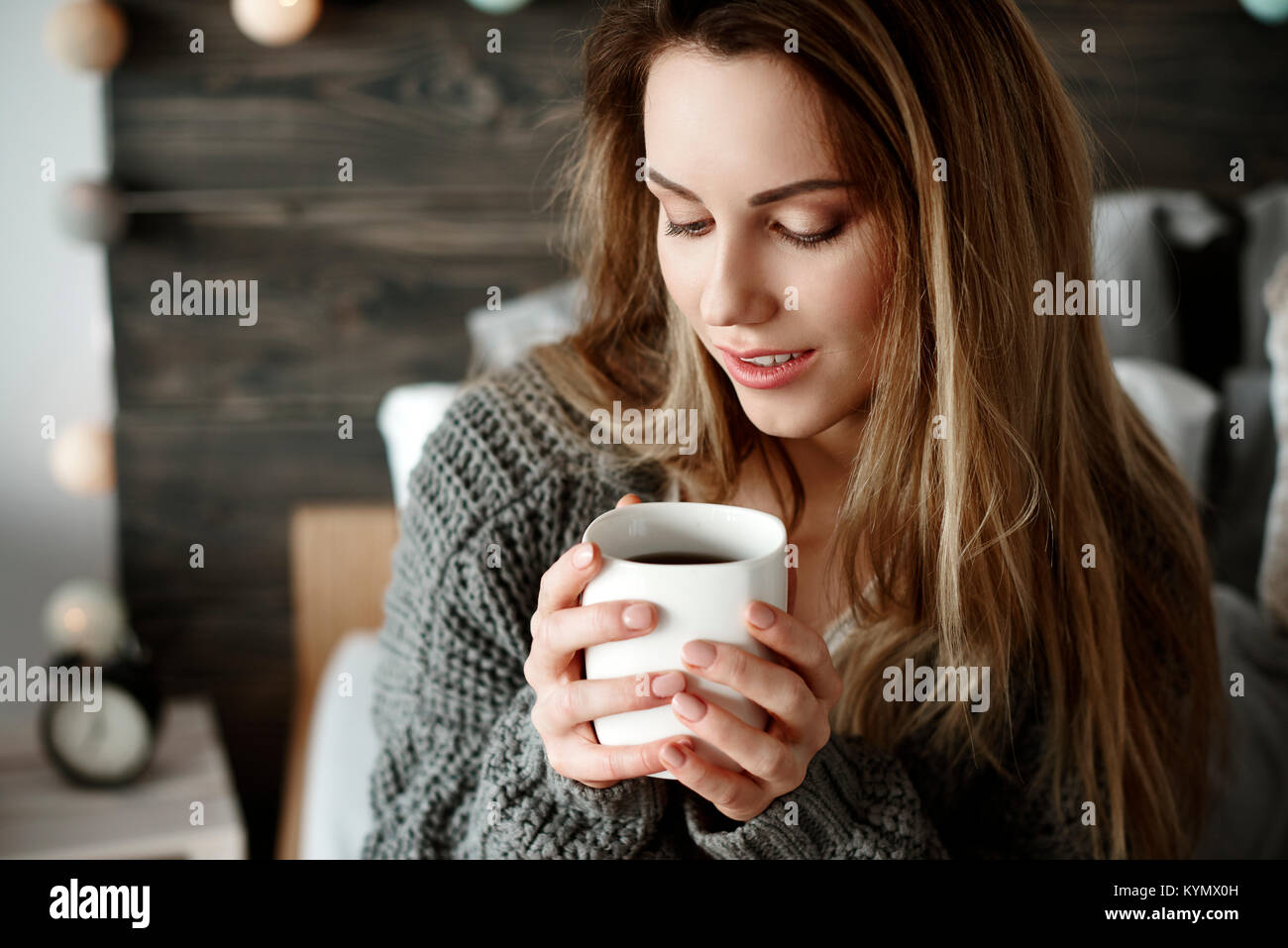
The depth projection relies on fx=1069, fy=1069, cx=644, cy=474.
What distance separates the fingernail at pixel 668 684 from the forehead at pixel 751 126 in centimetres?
25

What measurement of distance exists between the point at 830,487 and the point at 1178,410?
63cm

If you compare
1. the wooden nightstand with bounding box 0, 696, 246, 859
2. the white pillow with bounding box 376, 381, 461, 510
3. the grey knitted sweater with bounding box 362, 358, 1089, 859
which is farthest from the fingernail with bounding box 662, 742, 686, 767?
the wooden nightstand with bounding box 0, 696, 246, 859

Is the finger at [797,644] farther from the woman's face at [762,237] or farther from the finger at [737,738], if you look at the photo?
the woman's face at [762,237]

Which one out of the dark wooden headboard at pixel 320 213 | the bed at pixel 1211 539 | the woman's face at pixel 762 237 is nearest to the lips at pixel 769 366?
the woman's face at pixel 762 237

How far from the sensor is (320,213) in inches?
53.3

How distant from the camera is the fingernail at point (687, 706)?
0.45 metres

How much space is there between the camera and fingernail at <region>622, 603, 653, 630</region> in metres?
0.43

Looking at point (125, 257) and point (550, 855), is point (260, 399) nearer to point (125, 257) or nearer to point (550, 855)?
point (125, 257)

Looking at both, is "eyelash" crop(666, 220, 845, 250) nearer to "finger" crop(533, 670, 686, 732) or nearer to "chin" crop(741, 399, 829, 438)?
"chin" crop(741, 399, 829, 438)

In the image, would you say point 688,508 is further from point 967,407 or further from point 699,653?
point 967,407

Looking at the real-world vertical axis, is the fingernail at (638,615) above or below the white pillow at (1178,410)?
below

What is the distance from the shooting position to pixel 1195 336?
1.32 m

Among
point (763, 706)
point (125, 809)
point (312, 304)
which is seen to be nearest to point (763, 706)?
point (763, 706)

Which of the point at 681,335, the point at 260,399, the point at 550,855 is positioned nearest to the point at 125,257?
the point at 260,399
